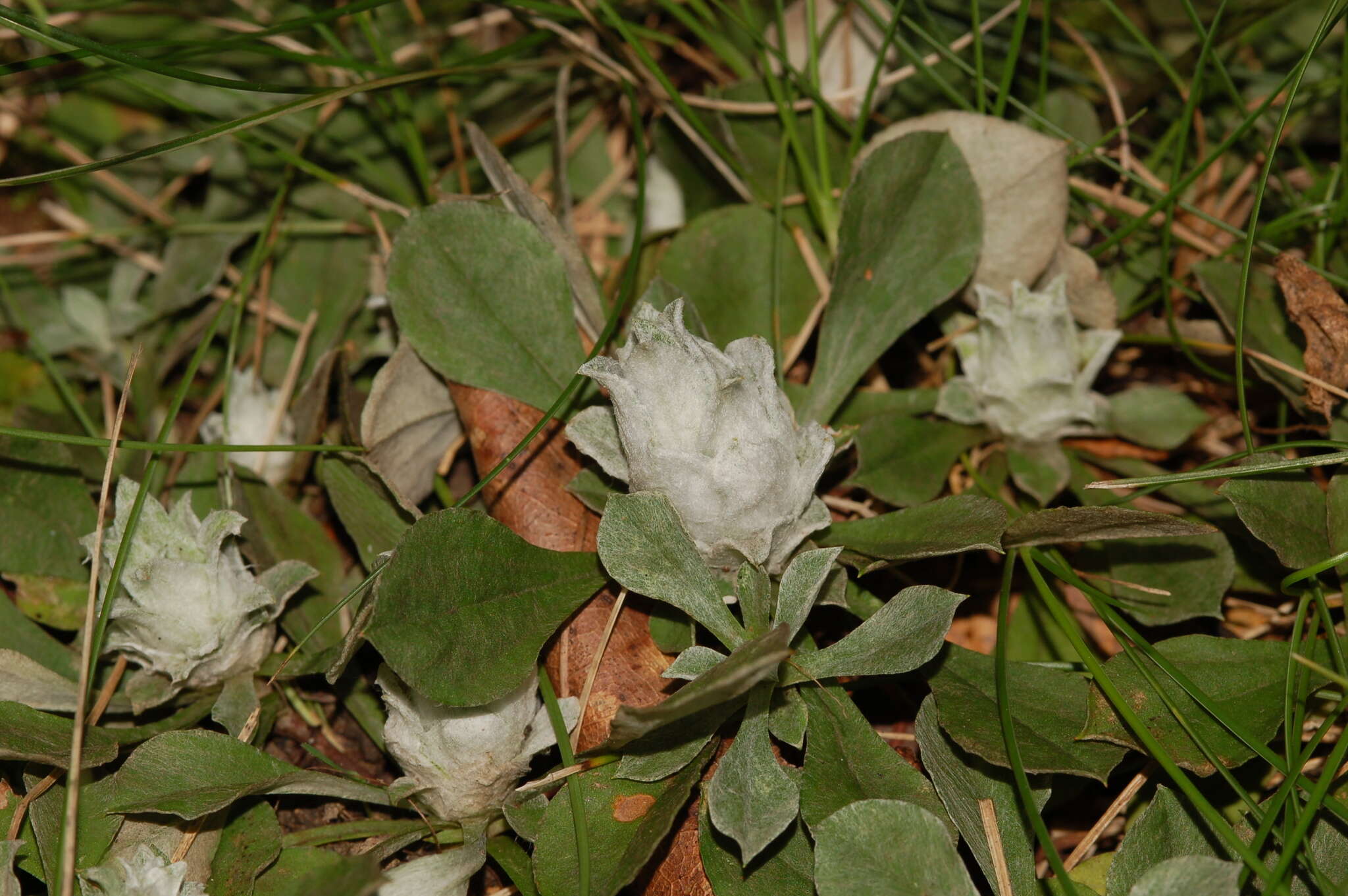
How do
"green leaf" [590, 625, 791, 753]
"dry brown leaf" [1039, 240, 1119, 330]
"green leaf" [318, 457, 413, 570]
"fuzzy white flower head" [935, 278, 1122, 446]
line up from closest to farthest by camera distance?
"green leaf" [590, 625, 791, 753]
"green leaf" [318, 457, 413, 570]
"fuzzy white flower head" [935, 278, 1122, 446]
"dry brown leaf" [1039, 240, 1119, 330]

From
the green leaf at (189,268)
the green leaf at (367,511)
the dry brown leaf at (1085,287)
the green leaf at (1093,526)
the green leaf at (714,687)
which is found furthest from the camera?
the green leaf at (189,268)

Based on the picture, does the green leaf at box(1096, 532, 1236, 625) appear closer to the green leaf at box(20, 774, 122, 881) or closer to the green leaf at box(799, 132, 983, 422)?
the green leaf at box(799, 132, 983, 422)

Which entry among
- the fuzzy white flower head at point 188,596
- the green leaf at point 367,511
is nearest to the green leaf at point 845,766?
the green leaf at point 367,511

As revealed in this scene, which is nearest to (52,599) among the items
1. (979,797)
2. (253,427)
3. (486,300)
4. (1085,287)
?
(253,427)

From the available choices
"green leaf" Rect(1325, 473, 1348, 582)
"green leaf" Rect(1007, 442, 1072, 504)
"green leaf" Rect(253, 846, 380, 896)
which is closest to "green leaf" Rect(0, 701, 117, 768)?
"green leaf" Rect(253, 846, 380, 896)

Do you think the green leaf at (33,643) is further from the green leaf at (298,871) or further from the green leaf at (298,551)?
the green leaf at (298,871)

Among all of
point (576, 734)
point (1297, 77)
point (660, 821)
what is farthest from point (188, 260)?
point (1297, 77)
